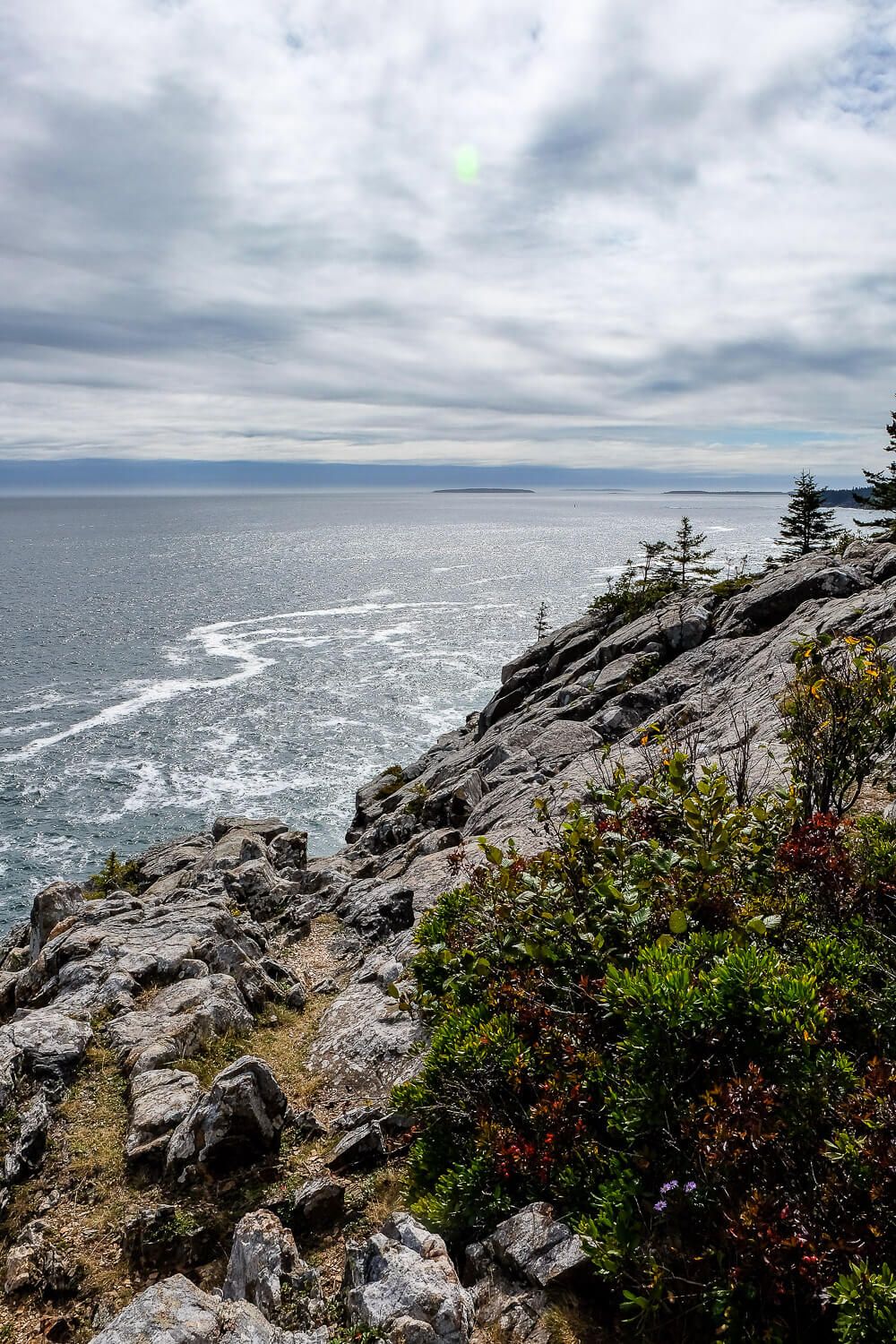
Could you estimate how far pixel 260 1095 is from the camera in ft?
31.2

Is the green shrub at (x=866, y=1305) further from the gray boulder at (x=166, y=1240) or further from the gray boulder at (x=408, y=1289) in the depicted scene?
the gray boulder at (x=166, y=1240)

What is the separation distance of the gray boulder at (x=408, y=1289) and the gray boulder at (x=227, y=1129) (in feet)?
9.81

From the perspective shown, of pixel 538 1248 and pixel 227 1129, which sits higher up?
pixel 538 1248

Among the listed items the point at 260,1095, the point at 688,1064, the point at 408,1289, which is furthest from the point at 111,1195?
the point at 688,1064

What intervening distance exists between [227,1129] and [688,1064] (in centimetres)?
619

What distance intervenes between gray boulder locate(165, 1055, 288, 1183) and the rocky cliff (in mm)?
25

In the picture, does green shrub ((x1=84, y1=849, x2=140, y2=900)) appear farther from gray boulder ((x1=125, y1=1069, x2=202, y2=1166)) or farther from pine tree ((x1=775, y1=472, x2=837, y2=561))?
pine tree ((x1=775, y1=472, x2=837, y2=561))

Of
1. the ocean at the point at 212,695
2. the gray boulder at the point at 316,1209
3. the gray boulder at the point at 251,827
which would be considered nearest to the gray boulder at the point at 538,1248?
the gray boulder at the point at 316,1209

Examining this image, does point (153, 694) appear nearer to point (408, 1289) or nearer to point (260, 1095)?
point (260, 1095)

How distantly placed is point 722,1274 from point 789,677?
1780 centimetres

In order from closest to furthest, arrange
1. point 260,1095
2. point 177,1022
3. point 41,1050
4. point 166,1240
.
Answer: point 166,1240
point 260,1095
point 41,1050
point 177,1022

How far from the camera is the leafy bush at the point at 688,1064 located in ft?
15.9

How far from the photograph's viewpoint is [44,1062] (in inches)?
449

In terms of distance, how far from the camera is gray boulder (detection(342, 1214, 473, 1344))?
5594 mm
